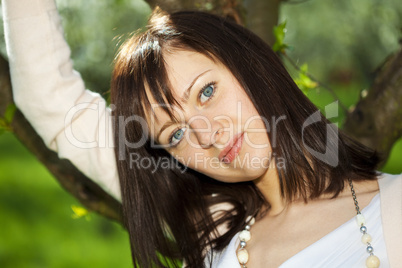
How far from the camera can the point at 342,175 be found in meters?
1.80

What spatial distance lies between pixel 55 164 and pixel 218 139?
69cm

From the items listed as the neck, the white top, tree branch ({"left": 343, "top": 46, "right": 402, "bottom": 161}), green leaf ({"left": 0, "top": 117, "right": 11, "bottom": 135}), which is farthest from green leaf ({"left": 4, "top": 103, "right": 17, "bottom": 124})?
tree branch ({"left": 343, "top": 46, "right": 402, "bottom": 161})

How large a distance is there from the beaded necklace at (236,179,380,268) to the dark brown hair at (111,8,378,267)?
47 mm

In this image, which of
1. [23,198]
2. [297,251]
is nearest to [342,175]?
[297,251]

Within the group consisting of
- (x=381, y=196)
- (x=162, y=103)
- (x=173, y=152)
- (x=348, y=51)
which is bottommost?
(x=348, y=51)

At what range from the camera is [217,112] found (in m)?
1.71

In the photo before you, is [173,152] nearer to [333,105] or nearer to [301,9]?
[333,105]

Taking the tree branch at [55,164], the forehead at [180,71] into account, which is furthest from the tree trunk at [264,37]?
the forehead at [180,71]

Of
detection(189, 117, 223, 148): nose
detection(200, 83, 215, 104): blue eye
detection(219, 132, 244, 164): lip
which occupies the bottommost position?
detection(219, 132, 244, 164): lip

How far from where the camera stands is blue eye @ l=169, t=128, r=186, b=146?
6.02 ft

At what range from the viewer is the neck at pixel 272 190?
1934 millimetres

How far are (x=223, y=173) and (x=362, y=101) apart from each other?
2.26 feet

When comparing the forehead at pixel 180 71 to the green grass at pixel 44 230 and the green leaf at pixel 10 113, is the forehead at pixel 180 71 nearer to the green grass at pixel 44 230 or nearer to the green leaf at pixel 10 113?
the green leaf at pixel 10 113

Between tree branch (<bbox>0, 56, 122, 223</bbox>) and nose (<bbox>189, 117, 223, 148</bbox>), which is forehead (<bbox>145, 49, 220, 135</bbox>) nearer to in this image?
Answer: nose (<bbox>189, 117, 223, 148</bbox>)
